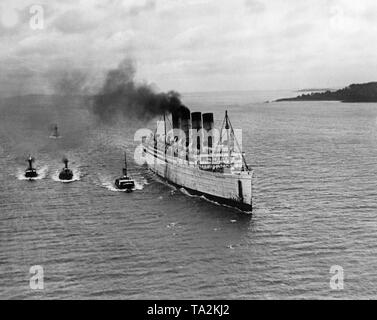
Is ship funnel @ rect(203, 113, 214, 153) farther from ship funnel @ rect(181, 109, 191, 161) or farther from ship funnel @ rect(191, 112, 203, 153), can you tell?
ship funnel @ rect(181, 109, 191, 161)

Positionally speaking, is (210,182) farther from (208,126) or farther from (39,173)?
(39,173)

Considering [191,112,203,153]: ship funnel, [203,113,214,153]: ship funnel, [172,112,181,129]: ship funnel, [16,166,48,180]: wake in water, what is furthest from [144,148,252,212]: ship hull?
[16,166,48,180]: wake in water

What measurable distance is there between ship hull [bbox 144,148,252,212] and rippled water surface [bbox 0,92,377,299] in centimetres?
180

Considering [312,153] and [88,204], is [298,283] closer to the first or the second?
[88,204]

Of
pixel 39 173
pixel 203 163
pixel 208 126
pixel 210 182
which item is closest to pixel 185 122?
pixel 208 126

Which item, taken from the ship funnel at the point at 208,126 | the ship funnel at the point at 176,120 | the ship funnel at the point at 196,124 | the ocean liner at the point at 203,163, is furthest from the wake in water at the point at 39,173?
the ship funnel at the point at 208,126

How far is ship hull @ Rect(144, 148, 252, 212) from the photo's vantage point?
6219 centimetres

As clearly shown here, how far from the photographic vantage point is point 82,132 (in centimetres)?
15112

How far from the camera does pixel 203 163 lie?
71.7m

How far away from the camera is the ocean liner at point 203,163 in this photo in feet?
208

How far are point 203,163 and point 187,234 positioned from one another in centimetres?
2093

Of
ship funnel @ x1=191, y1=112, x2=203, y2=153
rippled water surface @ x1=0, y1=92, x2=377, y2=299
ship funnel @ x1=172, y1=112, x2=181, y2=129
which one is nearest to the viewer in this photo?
rippled water surface @ x1=0, y1=92, x2=377, y2=299

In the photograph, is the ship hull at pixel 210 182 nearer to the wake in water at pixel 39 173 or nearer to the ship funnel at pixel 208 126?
the ship funnel at pixel 208 126
